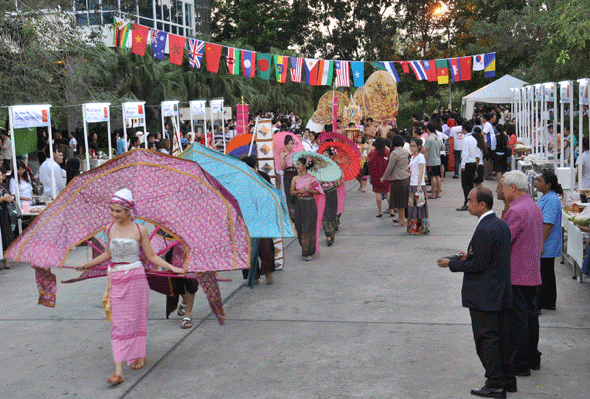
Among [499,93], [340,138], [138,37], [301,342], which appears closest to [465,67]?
[499,93]

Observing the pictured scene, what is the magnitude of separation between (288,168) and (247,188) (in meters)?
3.76

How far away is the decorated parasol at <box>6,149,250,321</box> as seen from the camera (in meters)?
5.92

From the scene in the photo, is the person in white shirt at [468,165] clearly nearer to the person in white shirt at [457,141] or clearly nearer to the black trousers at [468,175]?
the black trousers at [468,175]

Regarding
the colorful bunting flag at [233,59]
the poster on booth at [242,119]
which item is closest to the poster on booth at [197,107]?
the poster on booth at [242,119]

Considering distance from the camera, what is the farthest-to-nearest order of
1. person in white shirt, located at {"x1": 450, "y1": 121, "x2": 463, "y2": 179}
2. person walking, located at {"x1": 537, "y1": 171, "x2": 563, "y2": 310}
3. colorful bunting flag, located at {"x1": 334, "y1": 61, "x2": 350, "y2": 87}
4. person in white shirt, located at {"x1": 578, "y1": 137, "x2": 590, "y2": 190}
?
colorful bunting flag, located at {"x1": 334, "y1": 61, "x2": 350, "y2": 87} → person in white shirt, located at {"x1": 450, "y1": 121, "x2": 463, "y2": 179} → person in white shirt, located at {"x1": 578, "y1": 137, "x2": 590, "y2": 190} → person walking, located at {"x1": 537, "y1": 171, "x2": 563, "y2": 310}

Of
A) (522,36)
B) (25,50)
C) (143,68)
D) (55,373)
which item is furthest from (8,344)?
(522,36)

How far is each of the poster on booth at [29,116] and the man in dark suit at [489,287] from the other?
796 cm

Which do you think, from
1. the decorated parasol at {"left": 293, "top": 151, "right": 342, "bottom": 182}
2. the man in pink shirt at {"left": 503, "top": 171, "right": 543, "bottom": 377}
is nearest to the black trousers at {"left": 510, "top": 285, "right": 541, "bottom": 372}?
the man in pink shirt at {"left": 503, "top": 171, "right": 543, "bottom": 377}

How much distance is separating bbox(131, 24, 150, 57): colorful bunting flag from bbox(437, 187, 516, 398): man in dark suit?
14.1 meters

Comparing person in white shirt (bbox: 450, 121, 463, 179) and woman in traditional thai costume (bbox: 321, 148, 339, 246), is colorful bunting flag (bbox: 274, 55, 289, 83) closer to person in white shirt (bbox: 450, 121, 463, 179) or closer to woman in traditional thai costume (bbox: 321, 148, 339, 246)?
person in white shirt (bbox: 450, 121, 463, 179)

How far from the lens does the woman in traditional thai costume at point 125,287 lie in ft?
17.9

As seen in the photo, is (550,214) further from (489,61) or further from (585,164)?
(489,61)

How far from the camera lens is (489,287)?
190 inches

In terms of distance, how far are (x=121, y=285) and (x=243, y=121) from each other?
12.7m
